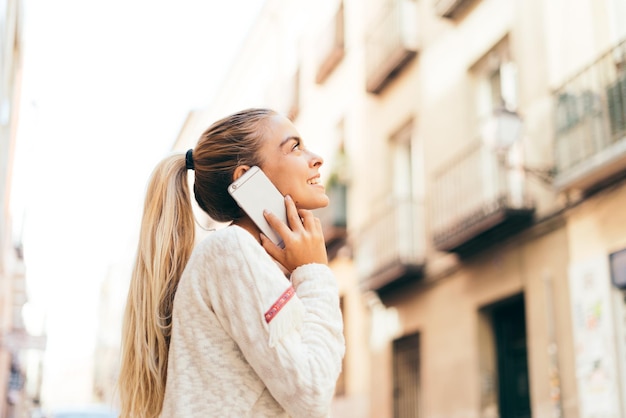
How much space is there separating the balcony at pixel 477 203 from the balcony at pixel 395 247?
0.78m

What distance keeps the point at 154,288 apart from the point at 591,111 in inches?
303

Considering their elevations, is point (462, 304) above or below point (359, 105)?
below

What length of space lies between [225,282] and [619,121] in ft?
24.8

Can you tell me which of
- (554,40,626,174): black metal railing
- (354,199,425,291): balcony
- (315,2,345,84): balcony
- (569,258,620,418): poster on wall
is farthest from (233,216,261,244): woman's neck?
(315,2,345,84): balcony

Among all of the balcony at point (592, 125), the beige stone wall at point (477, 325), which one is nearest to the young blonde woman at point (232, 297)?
the balcony at point (592, 125)

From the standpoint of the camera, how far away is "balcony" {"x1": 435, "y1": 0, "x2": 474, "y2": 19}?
12.3m

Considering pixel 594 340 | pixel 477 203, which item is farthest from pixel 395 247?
pixel 594 340

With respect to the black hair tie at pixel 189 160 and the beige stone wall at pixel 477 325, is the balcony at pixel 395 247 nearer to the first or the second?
the beige stone wall at pixel 477 325

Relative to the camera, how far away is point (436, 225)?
1232 cm

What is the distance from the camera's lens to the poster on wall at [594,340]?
855cm

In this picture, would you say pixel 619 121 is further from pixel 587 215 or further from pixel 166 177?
pixel 166 177

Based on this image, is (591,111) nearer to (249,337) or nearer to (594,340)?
(594,340)

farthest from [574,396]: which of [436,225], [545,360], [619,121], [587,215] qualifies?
[436,225]

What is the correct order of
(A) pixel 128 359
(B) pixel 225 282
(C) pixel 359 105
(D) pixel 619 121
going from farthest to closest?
(C) pixel 359 105, (D) pixel 619 121, (A) pixel 128 359, (B) pixel 225 282
